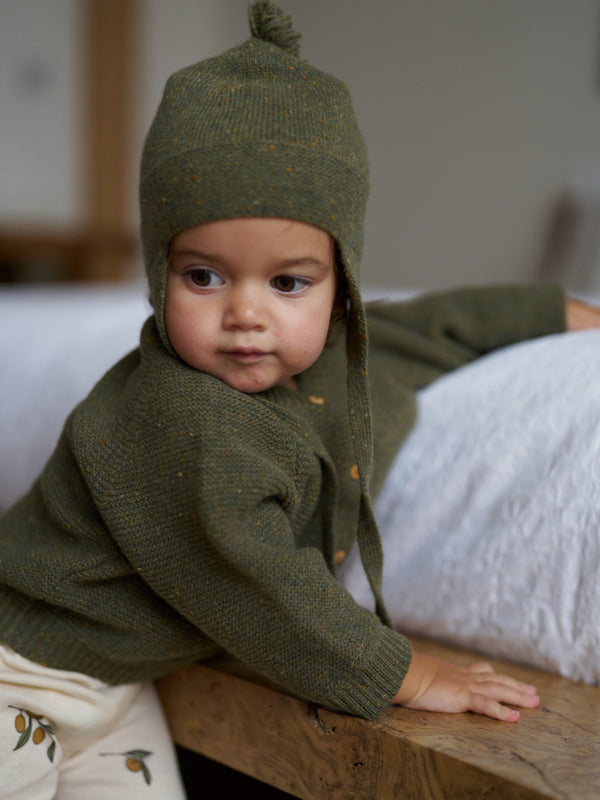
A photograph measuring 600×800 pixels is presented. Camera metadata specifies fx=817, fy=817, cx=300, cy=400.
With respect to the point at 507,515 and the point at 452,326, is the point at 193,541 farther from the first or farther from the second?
the point at 452,326

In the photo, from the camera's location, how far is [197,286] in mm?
700

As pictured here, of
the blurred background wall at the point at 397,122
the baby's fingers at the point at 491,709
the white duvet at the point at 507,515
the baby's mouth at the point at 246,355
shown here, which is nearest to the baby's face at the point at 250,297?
the baby's mouth at the point at 246,355

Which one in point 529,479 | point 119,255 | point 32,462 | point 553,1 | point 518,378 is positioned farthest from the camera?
point 119,255

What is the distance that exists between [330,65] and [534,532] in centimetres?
280

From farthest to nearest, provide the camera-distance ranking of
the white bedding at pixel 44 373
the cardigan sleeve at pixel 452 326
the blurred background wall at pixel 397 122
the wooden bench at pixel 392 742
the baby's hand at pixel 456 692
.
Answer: the blurred background wall at pixel 397 122, the white bedding at pixel 44 373, the cardigan sleeve at pixel 452 326, the baby's hand at pixel 456 692, the wooden bench at pixel 392 742

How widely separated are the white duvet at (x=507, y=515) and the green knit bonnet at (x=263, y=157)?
0.32 feet

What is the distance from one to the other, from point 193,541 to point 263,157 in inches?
12.7

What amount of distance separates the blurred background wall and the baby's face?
2166 mm

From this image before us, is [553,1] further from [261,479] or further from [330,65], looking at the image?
[261,479]

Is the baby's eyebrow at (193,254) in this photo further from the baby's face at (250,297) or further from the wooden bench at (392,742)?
the wooden bench at (392,742)

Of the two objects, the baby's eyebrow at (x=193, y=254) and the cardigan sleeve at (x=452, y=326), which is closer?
the baby's eyebrow at (x=193, y=254)

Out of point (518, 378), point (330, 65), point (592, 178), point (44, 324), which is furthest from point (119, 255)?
point (518, 378)

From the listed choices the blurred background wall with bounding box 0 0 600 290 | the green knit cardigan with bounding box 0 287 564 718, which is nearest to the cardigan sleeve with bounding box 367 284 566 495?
the green knit cardigan with bounding box 0 287 564 718

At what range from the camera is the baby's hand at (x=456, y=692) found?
70cm
